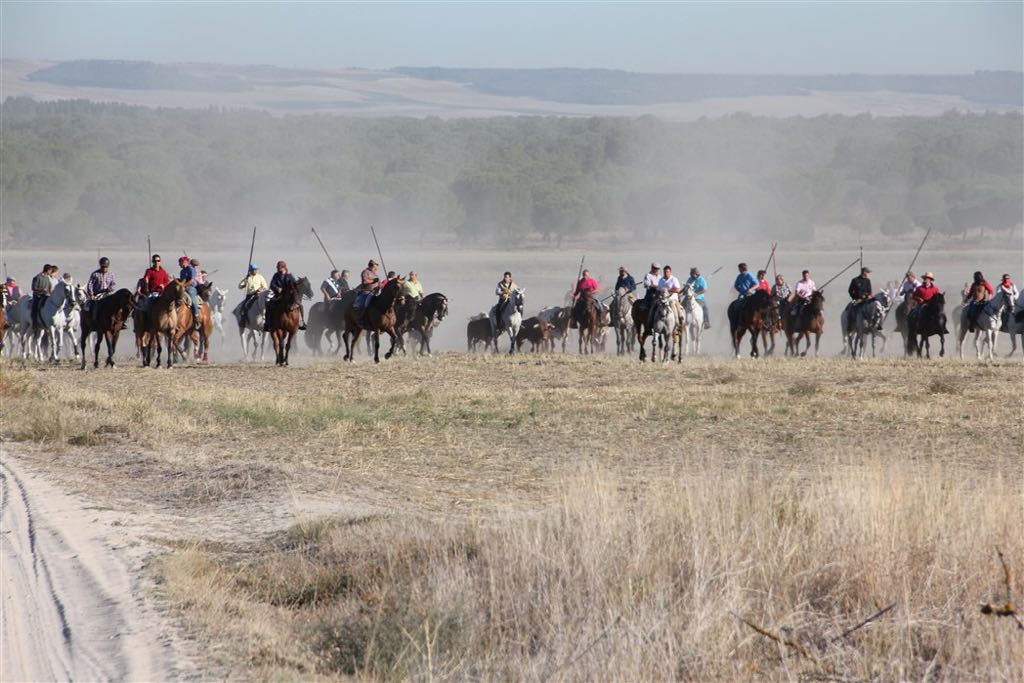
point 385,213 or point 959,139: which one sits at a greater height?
point 959,139

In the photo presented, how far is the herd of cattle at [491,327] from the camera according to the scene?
3344 cm

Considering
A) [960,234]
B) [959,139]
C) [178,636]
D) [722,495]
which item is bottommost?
[178,636]

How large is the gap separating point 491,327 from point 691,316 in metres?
6.35

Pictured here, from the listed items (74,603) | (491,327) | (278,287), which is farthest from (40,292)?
(74,603)

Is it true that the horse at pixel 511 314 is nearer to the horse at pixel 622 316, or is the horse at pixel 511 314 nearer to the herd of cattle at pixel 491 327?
the herd of cattle at pixel 491 327

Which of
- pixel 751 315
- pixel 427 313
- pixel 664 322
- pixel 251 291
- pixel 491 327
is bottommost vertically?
pixel 491 327

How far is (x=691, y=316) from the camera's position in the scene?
35938 mm

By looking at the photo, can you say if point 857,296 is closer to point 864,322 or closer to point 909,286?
point 864,322

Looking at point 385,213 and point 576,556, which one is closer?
point 576,556

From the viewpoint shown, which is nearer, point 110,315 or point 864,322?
point 110,315

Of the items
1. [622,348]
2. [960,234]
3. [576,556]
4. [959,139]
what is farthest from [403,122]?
[576,556]

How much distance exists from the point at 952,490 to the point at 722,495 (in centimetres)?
170

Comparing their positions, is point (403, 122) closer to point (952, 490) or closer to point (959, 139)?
point (959, 139)

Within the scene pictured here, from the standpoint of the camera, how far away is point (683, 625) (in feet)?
26.9
